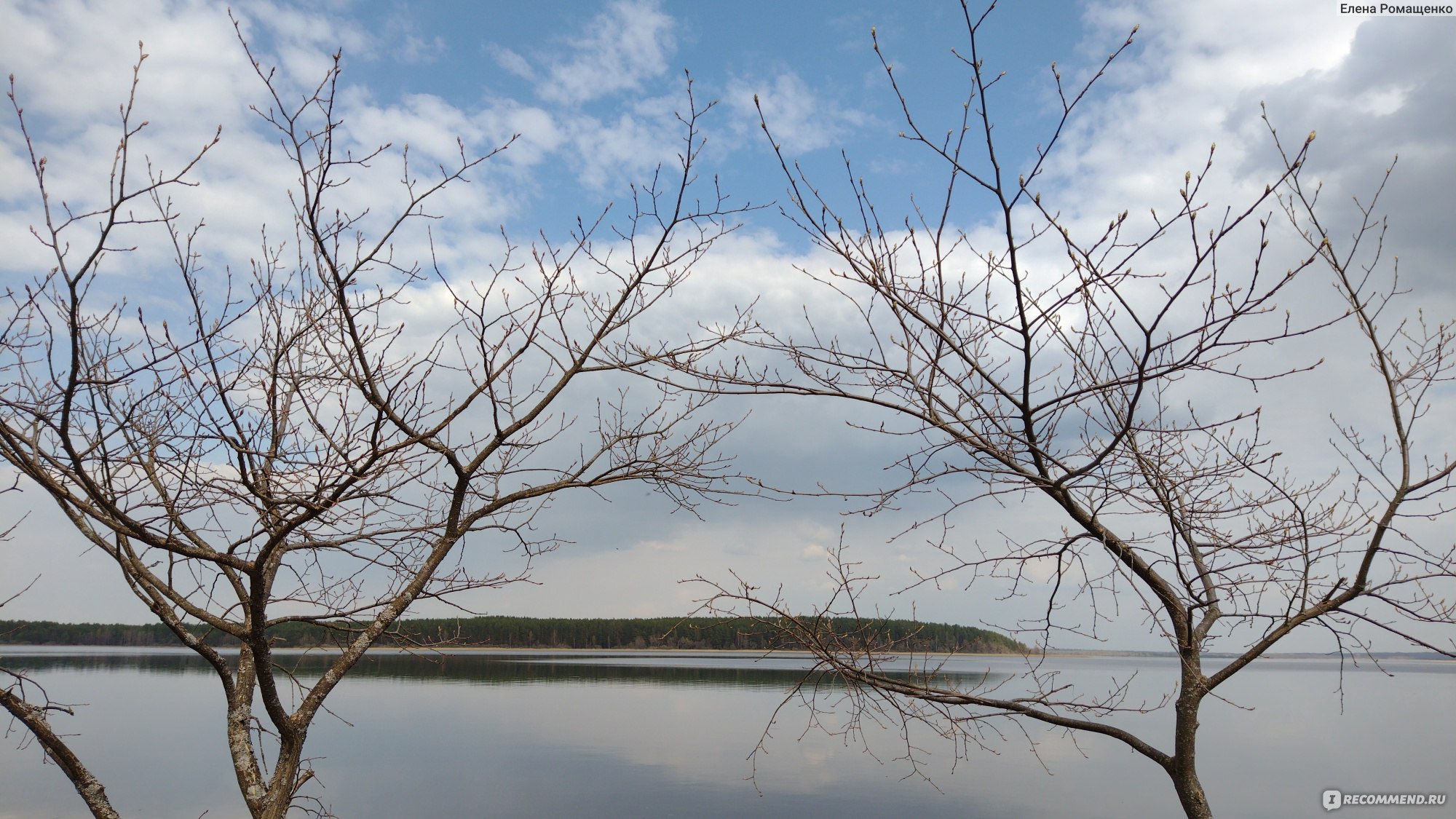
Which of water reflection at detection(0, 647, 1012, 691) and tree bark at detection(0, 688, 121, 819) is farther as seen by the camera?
water reflection at detection(0, 647, 1012, 691)

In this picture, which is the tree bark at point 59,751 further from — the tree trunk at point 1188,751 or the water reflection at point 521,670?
the water reflection at point 521,670

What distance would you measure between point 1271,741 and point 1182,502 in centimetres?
3161

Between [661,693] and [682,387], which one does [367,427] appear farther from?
[661,693]

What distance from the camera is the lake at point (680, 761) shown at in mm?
18562

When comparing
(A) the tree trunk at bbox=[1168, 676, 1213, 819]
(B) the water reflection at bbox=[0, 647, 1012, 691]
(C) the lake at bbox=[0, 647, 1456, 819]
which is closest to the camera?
(A) the tree trunk at bbox=[1168, 676, 1213, 819]

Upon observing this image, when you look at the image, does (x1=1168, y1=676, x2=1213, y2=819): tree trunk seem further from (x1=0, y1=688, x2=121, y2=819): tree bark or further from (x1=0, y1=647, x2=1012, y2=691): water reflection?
(x1=0, y1=647, x2=1012, y2=691): water reflection

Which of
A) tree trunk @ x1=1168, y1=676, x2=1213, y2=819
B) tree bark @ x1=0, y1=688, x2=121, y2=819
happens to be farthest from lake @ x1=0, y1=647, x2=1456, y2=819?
tree trunk @ x1=1168, y1=676, x2=1213, y2=819

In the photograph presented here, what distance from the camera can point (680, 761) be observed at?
23.3 m

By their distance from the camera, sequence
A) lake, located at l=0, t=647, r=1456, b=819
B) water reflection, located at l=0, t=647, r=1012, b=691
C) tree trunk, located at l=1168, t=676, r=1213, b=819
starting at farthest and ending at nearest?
water reflection, located at l=0, t=647, r=1012, b=691 → lake, located at l=0, t=647, r=1456, b=819 → tree trunk, located at l=1168, t=676, r=1213, b=819

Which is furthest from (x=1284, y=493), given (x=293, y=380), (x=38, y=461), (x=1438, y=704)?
(x=1438, y=704)

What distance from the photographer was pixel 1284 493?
11.7 ft

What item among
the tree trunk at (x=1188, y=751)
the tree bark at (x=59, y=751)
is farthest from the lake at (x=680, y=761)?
the tree trunk at (x=1188, y=751)

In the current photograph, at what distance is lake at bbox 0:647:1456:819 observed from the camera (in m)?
18.6

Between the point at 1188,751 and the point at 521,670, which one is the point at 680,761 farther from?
the point at 521,670
